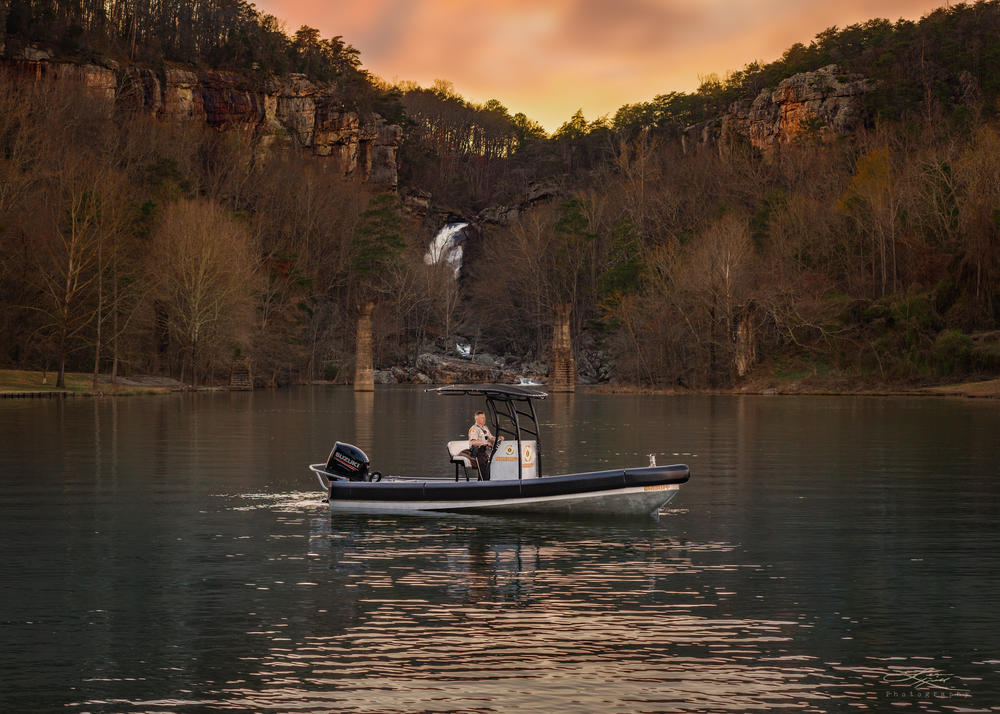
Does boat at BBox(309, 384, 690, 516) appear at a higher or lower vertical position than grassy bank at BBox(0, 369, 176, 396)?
lower

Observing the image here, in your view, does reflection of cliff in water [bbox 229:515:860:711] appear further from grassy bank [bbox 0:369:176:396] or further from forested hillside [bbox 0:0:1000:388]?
forested hillside [bbox 0:0:1000:388]

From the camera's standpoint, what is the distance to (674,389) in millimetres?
125562

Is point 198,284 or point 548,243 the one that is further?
point 548,243

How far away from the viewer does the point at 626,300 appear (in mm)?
134875

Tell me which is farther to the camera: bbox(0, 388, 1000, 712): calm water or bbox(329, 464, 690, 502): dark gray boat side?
bbox(329, 464, 690, 502): dark gray boat side

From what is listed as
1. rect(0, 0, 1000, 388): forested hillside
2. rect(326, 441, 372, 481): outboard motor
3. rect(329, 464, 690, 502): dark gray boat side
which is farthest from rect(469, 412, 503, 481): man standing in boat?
rect(0, 0, 1000, 388): forested hillside

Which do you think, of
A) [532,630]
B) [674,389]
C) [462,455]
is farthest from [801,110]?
[532,630]

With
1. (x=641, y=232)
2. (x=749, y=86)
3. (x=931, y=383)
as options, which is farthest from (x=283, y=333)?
(x=749, y=86)

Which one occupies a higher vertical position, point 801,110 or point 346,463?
point 801,110

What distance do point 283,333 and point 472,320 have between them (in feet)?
181

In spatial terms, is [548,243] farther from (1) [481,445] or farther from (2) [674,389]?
(1) [481,445]

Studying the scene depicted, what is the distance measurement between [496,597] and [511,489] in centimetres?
849

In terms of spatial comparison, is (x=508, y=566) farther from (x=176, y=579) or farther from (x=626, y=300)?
(x=626, y=300)

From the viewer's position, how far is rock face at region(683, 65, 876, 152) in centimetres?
17025
